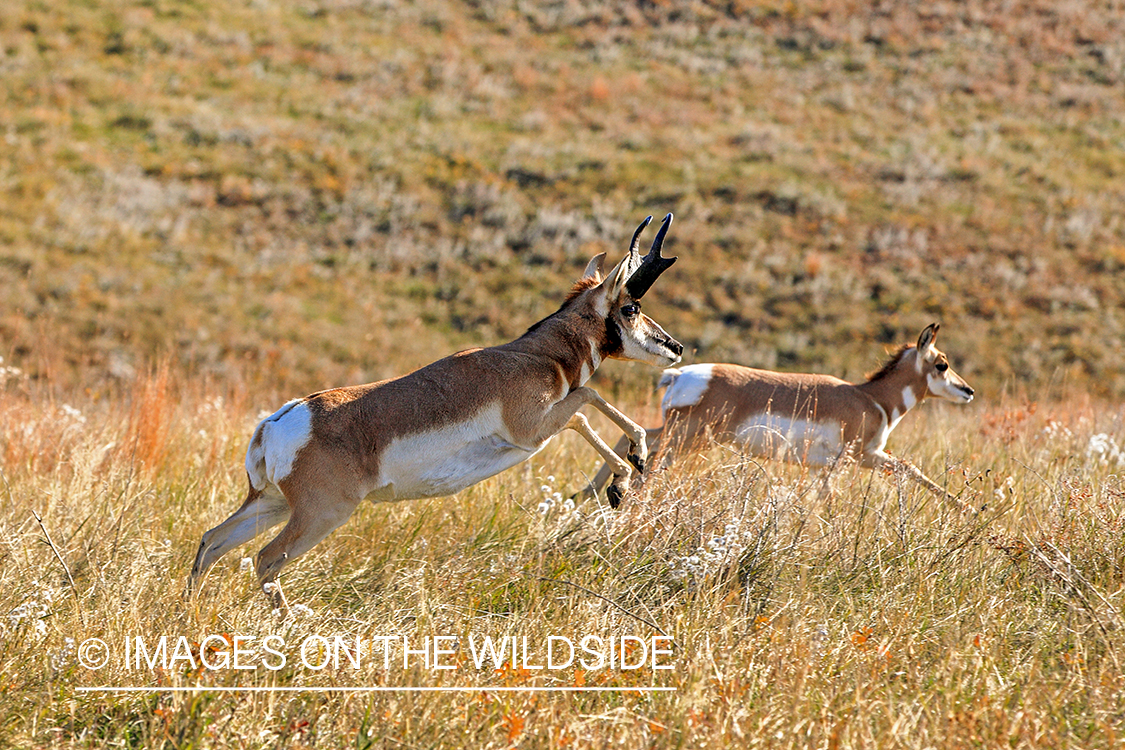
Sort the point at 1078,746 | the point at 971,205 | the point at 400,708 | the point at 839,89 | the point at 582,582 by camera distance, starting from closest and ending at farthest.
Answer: the point at 1078,746 → the point at 400,708 → the point at 582,582 → the point at 971,205 → the point at 839,89

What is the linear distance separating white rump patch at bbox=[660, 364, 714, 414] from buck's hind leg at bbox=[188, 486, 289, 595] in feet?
12.3

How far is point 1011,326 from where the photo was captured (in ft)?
85.1

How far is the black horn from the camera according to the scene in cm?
631

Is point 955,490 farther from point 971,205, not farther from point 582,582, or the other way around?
point 971,205

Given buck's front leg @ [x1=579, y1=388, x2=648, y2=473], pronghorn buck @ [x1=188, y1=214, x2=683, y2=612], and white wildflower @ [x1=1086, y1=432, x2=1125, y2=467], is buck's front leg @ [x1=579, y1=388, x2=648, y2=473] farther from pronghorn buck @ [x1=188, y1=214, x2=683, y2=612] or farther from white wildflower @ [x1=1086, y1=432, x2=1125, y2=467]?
white wildflower @ [x1=1086, y1=432, x2=1125, y2=467]

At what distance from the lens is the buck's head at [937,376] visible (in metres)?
9.78

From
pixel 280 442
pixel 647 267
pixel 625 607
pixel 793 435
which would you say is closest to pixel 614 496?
pixel 625 607

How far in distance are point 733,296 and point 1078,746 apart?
23.1 meters

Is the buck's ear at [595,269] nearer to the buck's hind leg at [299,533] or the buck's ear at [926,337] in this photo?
the buck's hind leg at [299,533]

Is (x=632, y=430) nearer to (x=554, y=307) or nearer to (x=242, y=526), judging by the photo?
(x=242, y=526)

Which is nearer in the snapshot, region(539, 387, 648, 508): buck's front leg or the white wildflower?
region(539, 387, 648, 508): buck's front leg

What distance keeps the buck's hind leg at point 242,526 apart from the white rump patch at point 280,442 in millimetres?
264

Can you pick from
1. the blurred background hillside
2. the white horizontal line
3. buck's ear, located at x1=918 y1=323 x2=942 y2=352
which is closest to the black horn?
the white horizontal line

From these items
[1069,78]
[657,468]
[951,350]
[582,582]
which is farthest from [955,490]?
[1069,78]
